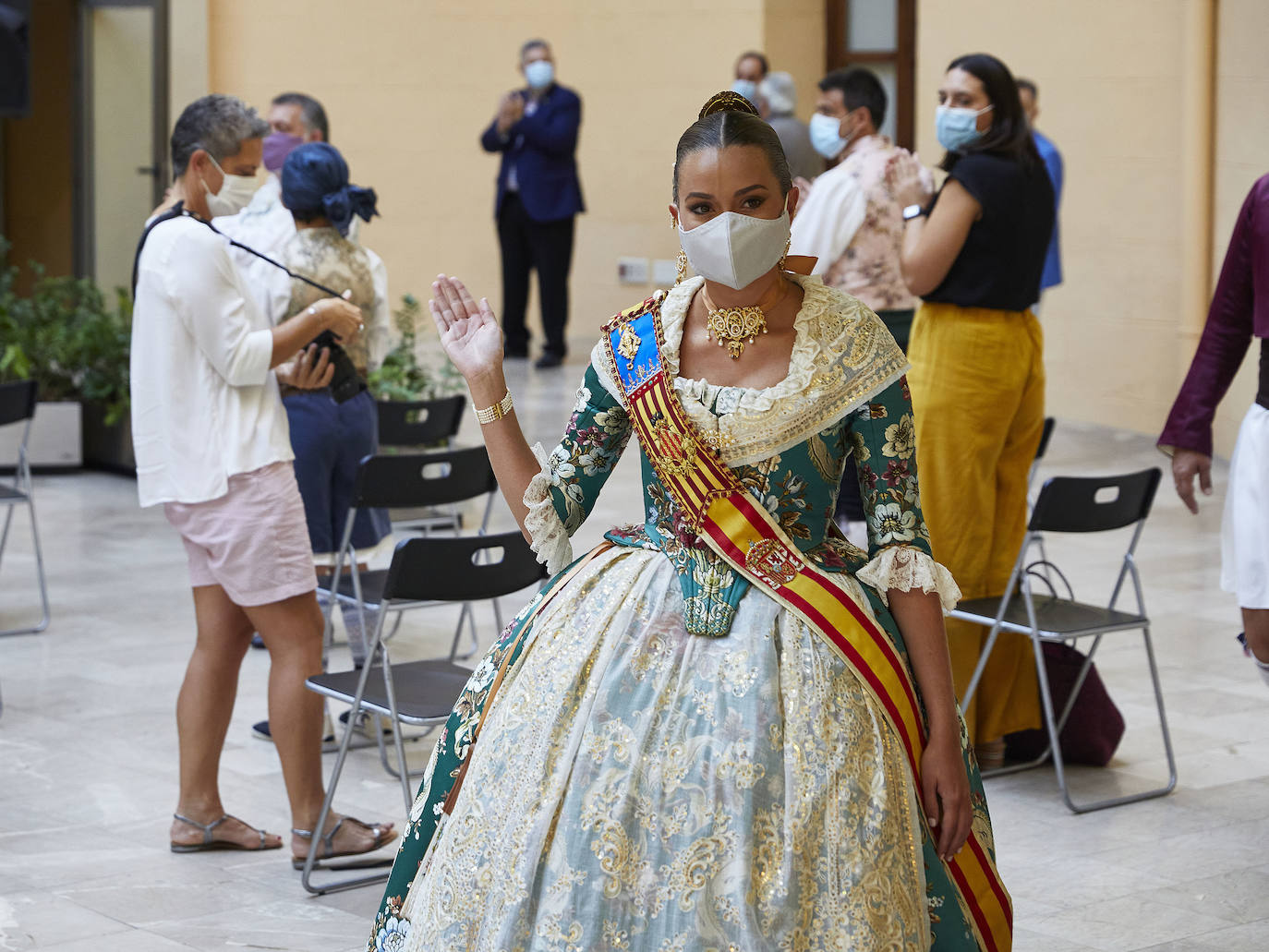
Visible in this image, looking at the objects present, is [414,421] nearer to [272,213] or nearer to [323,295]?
[272,213]

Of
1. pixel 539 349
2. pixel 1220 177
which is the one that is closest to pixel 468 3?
pixel 539 349

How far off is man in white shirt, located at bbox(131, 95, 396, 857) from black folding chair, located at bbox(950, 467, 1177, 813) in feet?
5.12

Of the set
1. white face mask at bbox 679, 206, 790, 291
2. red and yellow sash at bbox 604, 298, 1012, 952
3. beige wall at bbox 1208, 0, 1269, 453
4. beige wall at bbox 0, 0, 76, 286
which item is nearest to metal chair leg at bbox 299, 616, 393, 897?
red and yellow sash at bbox 604, 298, 1012, 952

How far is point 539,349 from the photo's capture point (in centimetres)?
1255

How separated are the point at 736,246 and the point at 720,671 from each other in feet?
1.84

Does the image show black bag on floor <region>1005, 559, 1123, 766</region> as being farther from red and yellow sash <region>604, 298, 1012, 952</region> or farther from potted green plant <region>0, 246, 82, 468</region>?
potted green plant <region>0, 246, 82, 468</region>

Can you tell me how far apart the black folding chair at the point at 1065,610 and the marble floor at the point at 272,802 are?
5.5 inches

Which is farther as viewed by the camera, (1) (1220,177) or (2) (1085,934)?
(1) (1220,177)

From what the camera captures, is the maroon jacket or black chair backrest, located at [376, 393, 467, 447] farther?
black chair backrest, located at [376, 393, 467, 447]

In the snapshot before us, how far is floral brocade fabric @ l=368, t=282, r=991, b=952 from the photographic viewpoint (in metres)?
2.15

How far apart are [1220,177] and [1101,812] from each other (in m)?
5.79

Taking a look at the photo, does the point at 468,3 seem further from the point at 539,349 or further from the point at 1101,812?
the point at 1101,812

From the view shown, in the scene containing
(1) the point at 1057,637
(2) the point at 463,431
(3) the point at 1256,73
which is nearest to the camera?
(1) the point at 1057,637

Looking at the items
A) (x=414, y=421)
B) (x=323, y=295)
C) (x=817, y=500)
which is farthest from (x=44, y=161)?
(x=817, y=500)
